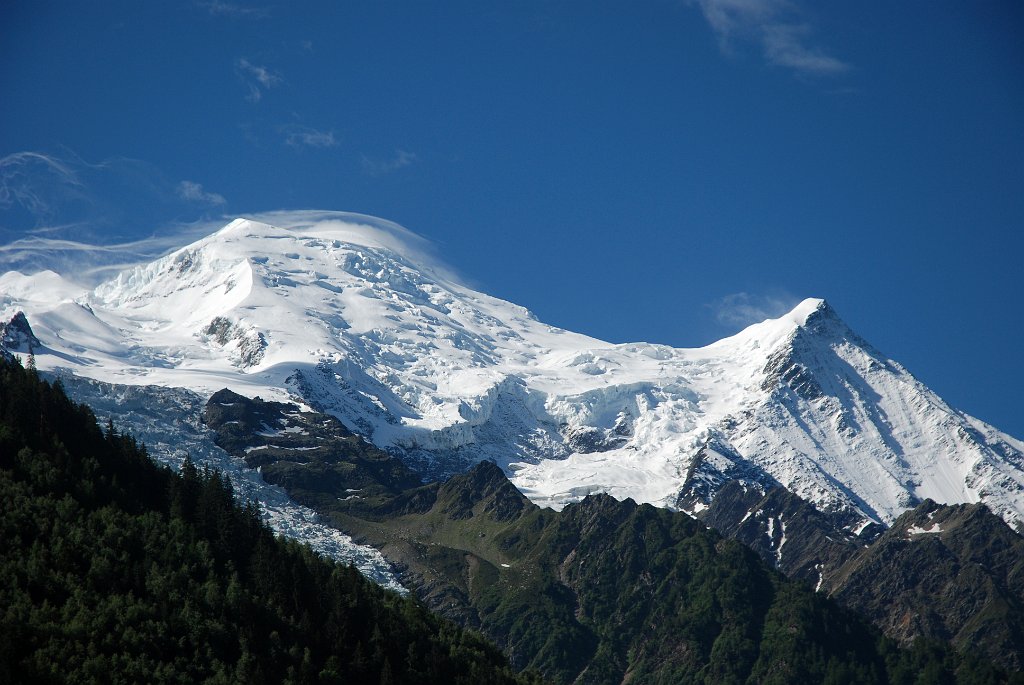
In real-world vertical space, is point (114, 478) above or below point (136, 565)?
above

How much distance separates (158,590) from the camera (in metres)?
154

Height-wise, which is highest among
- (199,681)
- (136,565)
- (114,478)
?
(114,478)

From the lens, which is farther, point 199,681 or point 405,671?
point 405,671

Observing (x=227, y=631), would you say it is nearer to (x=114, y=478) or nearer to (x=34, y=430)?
(x=114, y=478)

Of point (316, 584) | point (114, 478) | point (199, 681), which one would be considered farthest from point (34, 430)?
point (199, 681)

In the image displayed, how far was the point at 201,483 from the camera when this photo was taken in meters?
189

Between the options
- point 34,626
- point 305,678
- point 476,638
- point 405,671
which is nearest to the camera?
point 34,626

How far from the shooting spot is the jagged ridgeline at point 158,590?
142 meters

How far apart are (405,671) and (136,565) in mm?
31921

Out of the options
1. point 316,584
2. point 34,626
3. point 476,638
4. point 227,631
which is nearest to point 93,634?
point 34,626

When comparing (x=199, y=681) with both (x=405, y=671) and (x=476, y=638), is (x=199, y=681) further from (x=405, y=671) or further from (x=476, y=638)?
(x=476, y=638)

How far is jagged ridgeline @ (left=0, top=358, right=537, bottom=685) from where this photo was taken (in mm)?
142000

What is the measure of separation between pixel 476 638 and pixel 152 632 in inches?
2321

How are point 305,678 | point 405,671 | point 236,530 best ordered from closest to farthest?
1. point 305,678
2. point 405,671
3. point 236,530
